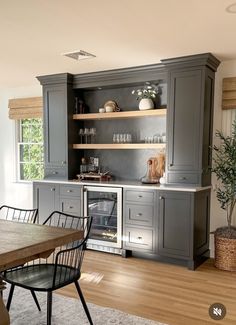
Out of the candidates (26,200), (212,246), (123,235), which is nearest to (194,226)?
(212,246)

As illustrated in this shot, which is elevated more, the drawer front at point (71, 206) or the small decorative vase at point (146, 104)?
the small decorative vase at point (146, 104)

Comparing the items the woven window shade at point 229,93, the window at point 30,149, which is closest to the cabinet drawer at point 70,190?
the window at point 30,149

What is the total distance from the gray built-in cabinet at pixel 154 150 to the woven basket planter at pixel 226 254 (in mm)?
239

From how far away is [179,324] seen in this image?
2490 mm

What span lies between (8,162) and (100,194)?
2387mm

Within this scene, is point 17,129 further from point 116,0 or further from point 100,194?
point 116,0

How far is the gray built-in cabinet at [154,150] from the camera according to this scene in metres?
3.71

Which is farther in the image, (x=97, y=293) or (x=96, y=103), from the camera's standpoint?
(x=96, y=103)

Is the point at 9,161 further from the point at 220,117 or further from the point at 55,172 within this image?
the point at 220,117

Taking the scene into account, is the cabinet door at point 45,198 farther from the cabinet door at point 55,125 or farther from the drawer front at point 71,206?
the cabinet door at point 55,125

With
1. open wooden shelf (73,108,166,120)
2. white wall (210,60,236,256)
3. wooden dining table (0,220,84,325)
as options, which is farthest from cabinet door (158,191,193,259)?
wooden dining table (0,220,84,325)

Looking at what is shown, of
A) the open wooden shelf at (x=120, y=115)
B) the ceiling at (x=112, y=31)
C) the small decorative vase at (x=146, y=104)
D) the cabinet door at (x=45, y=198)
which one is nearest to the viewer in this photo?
the ceiling at (x=112, y=31)

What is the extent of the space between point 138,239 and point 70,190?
3.82ft

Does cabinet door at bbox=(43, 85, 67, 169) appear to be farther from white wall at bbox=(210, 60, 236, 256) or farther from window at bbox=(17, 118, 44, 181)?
white wall at bbox=(210, 60, 236, 256)
